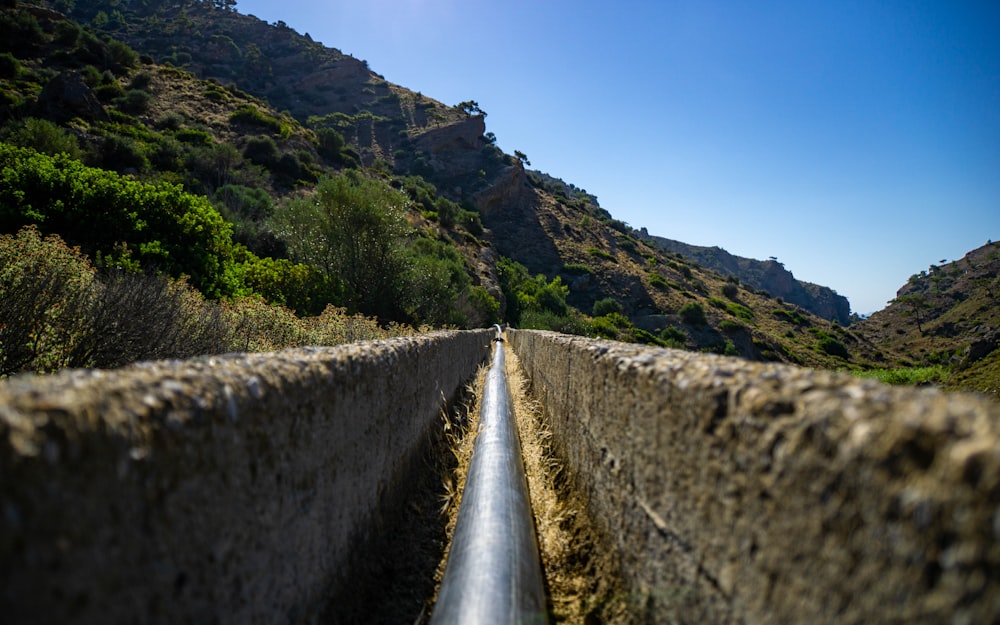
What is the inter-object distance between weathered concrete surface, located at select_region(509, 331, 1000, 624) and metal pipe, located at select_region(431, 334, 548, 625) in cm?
61

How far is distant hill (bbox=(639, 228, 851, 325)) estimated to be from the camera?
544 feet

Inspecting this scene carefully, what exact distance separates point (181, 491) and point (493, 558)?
1803 millimetres

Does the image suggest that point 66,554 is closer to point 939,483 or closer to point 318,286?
point 939,483

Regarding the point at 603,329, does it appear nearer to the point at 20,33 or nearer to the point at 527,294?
the point at 527,294

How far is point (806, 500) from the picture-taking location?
4.95 ft

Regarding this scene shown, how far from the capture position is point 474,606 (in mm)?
2510

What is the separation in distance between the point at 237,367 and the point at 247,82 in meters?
97.8

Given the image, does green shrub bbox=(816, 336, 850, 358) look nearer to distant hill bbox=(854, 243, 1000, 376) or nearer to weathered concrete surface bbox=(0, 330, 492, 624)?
distant hill bbox=(854, 243, 1000, 376)

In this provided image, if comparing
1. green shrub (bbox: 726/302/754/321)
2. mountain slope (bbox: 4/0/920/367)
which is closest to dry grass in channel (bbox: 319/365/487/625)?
mountain slope (bbox: 4/0/920/367)

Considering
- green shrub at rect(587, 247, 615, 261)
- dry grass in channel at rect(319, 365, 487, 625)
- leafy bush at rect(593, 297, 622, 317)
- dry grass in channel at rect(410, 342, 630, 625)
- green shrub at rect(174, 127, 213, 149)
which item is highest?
green shrub at rect(587, 247, 615, 261)

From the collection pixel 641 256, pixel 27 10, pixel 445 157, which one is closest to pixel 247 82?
pixel 445 157

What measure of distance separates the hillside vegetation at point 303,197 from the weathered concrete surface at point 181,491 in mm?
6012

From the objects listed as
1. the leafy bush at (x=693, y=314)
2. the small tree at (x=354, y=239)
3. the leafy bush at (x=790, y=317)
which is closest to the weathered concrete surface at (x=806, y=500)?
the small tree at (x=354, y=239)

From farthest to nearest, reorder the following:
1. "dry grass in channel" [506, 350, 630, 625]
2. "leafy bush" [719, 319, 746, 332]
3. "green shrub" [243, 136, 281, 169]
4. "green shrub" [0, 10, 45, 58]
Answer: "leafy bush" [719, 319, 746, 332] → "green shrub" [243, 136, 281, 169] → "green shrub" [0, 10, 45, 58] → "dry grass in channel" [506, 350, 630, 625]
